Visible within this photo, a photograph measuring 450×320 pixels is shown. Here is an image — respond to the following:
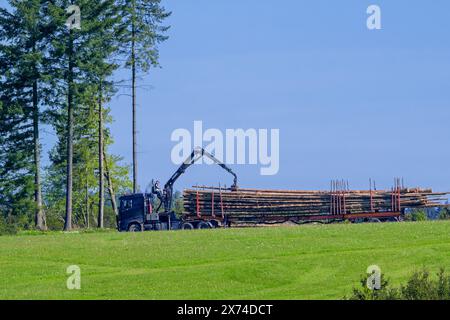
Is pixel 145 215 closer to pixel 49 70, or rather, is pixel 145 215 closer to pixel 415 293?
pixel 49 70

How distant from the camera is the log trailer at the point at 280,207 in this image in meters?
63.7

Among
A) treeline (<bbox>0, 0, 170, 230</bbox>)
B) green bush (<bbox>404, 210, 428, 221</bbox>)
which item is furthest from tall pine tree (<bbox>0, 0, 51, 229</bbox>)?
green bush (<bbox>404, 210, 428, 221</bbox>)

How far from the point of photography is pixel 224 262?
120ft

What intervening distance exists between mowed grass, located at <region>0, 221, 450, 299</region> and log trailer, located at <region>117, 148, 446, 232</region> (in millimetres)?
17089

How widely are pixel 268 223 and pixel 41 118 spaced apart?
16507mm

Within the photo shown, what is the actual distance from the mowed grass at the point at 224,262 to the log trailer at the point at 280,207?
673 inches

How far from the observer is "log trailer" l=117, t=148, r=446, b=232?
63688mm

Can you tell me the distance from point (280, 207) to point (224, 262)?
2813 centimetres

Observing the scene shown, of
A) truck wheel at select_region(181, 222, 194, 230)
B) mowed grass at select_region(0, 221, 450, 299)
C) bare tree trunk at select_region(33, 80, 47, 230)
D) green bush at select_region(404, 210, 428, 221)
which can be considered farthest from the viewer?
bare tree trunk at select_region(33, 80, 47, 230)

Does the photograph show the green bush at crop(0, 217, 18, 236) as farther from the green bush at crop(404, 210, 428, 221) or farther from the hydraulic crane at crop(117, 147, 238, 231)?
the green bush at crop(404, 210, 428, 221)

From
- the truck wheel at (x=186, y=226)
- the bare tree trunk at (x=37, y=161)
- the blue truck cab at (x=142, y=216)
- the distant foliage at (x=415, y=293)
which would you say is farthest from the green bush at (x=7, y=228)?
the distant foliage at (x=415, y=293)

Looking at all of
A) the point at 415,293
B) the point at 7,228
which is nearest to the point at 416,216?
the point at 7,228
